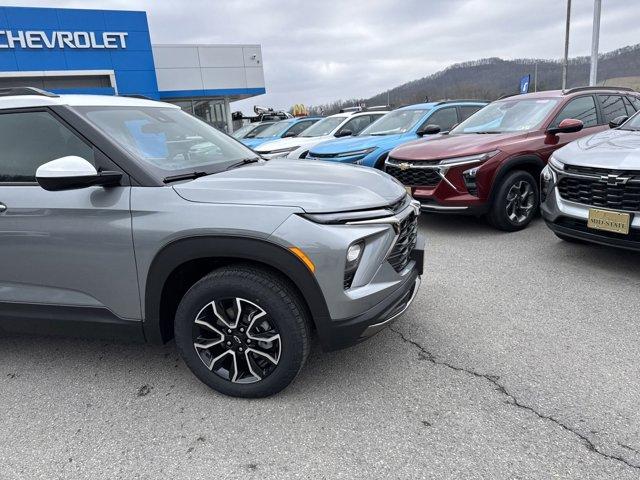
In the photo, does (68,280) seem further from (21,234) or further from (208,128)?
(208,128)

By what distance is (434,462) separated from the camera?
206cm

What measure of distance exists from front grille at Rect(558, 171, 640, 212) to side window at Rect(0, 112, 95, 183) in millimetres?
4003

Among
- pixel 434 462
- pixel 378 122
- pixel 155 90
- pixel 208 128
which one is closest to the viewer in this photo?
pixel 434 462

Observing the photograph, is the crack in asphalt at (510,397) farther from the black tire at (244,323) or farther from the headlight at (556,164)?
the headlight at (556,164)

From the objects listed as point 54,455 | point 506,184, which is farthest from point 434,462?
point 506,184

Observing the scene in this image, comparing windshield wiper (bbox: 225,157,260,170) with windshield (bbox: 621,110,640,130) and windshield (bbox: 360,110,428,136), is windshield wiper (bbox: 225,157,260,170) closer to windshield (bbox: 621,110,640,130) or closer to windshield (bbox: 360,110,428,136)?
windshield (bbox: 621,110,640,130)

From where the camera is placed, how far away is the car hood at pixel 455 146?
5312mm

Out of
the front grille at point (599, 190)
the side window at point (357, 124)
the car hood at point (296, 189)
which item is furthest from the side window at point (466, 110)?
the car hood at point (296, 189)

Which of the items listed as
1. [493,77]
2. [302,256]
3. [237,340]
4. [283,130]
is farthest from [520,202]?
[493,77]

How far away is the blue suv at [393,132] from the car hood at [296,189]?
4.29m

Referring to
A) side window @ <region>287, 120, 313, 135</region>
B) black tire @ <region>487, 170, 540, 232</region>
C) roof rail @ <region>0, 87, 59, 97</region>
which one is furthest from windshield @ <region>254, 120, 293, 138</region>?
roof rail @ <region>0, 87, 59, 97</region>

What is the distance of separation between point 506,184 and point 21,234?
4810mm

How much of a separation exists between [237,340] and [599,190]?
131 inches

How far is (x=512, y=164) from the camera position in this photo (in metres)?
5.32
